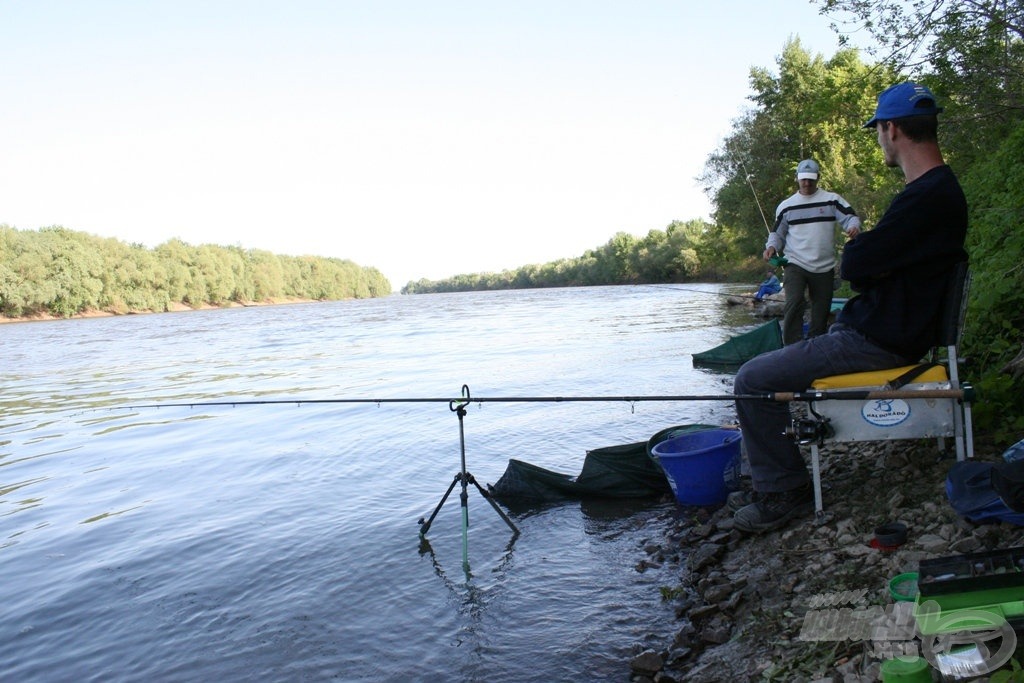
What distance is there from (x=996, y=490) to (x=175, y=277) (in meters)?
106

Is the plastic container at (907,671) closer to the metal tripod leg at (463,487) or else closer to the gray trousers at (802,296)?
the metal tripod leg at (463,487)

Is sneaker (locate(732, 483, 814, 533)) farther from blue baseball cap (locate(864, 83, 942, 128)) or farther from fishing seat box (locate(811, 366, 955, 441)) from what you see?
blue baseball cap (locate(864, 83, 942, 128))

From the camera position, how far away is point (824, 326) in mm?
8078

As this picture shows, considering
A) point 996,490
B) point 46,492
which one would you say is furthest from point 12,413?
point 996,490

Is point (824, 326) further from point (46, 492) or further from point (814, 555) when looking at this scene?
point (46, 492)

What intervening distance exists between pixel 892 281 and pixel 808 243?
3.85 metres

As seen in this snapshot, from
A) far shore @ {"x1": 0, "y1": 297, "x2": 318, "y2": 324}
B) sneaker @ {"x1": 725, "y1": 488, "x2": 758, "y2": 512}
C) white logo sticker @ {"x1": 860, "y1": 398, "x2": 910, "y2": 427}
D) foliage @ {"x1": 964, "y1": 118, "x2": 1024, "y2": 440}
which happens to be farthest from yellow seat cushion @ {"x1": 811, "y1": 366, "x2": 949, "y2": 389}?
far shore @ {"x1": 0, "y1": 297, "x2": 318, "y2": 324}

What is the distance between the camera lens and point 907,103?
3889 millimetres

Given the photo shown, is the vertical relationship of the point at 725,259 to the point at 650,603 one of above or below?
above

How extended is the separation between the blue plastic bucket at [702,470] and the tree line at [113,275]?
8218 cm

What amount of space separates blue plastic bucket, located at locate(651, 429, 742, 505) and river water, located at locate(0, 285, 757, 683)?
0.42m

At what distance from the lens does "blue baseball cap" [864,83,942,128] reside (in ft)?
12.7

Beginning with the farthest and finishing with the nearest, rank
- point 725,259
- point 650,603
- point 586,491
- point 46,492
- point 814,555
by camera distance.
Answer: point 725,259 → point 46,492 → point 586,491 → point 650,603 → point 814,555

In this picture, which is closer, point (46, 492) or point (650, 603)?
point (650, 603)
